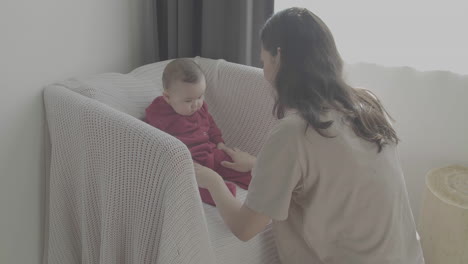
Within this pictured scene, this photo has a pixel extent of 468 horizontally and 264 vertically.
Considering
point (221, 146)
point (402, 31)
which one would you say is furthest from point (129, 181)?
point (402, 31)

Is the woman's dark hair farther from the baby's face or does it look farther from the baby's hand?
the baby's hand

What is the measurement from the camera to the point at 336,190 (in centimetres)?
110

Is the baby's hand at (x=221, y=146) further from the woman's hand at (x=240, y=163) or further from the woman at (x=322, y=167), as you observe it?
the woman at (x=322, y=167)

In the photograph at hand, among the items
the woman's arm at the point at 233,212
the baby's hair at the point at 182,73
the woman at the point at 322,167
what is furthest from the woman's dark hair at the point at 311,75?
the baby's hair at the point at 182,73

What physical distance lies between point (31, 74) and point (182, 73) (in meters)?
0.49

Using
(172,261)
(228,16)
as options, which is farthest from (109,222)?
(228,16)

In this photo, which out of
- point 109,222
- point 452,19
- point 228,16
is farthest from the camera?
point 228,16

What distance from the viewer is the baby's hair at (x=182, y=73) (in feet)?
5.33

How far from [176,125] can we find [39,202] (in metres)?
0.57

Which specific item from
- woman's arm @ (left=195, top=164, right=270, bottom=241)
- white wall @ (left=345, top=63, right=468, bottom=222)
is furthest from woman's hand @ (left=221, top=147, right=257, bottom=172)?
white wall @ (left=345, top=63, right=468, bottom=222)

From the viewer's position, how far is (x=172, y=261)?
1188 mm

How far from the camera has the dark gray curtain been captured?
1990 mm

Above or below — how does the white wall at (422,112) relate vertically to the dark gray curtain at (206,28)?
below

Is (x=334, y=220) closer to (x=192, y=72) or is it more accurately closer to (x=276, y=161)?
(x=276, y=161)
